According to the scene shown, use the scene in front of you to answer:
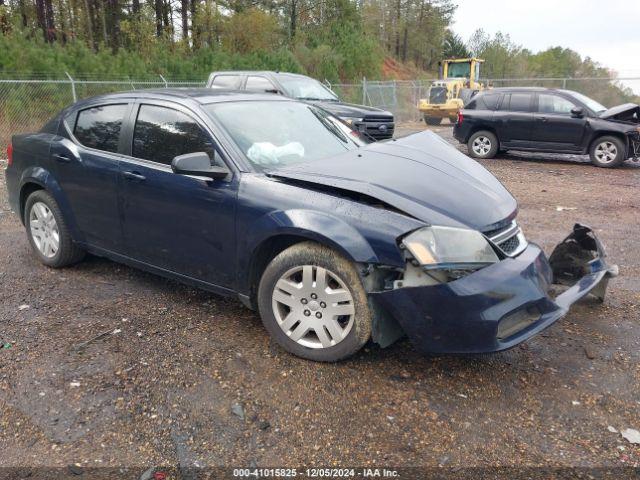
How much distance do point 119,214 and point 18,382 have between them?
146 centimetres

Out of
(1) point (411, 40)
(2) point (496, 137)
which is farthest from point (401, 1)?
(2) point (496, 137)

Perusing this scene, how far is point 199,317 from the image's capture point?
3.96 m

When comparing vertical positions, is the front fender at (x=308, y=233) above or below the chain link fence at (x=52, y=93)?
below

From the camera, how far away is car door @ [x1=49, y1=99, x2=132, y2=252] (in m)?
4.16

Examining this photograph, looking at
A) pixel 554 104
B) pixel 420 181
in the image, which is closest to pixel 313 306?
pixel 420 181

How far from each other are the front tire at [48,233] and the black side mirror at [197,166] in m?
1.92

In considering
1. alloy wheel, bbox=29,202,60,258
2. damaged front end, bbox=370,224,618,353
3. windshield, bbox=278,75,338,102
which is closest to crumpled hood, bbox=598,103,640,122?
windshield, bbox=278,75,338,102

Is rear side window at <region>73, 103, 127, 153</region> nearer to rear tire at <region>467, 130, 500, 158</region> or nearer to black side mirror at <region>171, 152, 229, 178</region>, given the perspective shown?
black side mirror at <region>171, 152, 229, 178</region>

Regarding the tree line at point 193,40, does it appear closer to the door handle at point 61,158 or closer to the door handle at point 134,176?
the door handle at point 61,158

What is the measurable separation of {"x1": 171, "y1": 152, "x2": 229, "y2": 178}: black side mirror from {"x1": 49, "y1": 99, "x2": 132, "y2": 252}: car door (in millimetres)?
1023

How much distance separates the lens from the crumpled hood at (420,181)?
305 centimetres

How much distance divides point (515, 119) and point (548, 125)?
0.75 m

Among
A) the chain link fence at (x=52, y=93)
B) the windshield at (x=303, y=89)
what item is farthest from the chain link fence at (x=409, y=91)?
the windshield at (x=303, y=89)

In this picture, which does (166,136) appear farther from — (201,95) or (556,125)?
(556,125)
